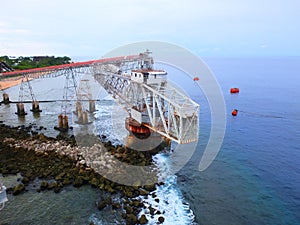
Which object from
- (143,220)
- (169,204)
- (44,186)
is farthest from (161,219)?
(44,186)

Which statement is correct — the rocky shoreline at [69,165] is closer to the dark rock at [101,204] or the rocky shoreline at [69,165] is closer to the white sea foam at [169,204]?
the dark rock at [101,204]

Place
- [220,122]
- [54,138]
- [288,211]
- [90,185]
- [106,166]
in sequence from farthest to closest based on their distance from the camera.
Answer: [220,122]
[54,138]
[106,166]
[90,185]
[288,211]

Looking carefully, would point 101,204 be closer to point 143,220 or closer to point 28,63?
point 143,220

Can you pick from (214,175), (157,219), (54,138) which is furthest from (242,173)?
(54,138)

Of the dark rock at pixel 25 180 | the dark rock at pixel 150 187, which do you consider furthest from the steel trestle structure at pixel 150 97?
the dark rock at pixel 25 180

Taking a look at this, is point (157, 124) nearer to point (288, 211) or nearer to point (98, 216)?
point (98, 216)

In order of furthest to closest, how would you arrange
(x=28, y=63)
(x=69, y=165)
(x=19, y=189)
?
(x=28, y=63), (x=69, y=165), (x=19, y=189)

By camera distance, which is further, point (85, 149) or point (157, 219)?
point (85, 149)

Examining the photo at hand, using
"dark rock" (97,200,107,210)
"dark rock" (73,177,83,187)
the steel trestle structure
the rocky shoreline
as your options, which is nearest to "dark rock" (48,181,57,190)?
the rocky shoreline
